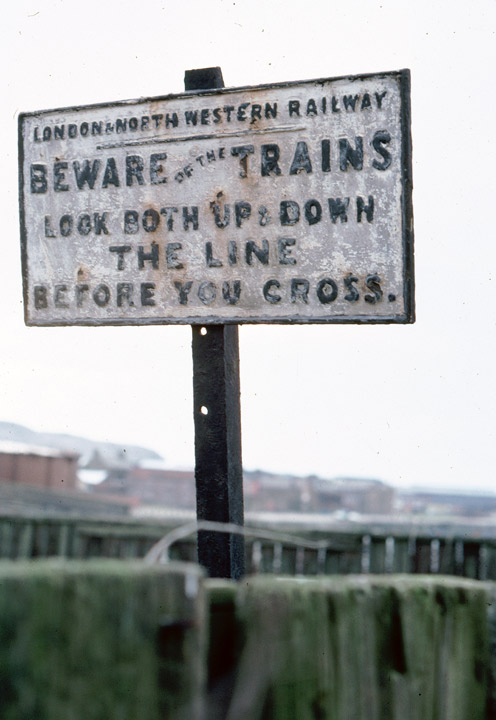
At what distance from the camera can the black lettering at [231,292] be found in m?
3.14

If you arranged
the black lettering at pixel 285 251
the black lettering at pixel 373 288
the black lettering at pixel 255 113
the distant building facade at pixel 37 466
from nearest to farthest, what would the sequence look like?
the black lettering at pixel 373 288 < the black lettering at pixel 285 251 < the black lettering at pixel 255 113 < the distant building facade at pixel 37 466

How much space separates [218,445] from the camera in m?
3.17

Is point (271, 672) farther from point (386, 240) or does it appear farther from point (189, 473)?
point (189, 473)

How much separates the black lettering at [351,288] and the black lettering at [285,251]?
0.66 feet

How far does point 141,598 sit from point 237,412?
2016mm

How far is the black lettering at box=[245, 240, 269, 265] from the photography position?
123 inches

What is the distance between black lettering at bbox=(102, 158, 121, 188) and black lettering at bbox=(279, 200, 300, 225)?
0.66m

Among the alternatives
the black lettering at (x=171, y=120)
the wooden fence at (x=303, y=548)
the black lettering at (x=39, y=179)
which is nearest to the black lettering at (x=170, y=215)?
the black lettering at (x=171, y=120)

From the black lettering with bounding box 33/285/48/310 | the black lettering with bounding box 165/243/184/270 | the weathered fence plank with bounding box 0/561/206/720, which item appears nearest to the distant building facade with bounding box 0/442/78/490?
the black lettering with bounding box 33/285/48/310

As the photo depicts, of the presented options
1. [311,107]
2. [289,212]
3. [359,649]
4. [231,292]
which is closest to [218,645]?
[359,649]

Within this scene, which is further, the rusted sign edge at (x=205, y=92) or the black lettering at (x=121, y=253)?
the black lettering at (x=121, y=253)

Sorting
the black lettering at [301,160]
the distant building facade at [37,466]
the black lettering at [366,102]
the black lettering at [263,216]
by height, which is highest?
the black lettering at [366,102]

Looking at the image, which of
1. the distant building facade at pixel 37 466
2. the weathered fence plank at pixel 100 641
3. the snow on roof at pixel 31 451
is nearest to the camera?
the weathered fence plank at pixel 100 641

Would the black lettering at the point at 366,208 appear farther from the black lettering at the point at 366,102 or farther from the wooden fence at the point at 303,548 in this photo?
the wooden fence at the point at 303,548
